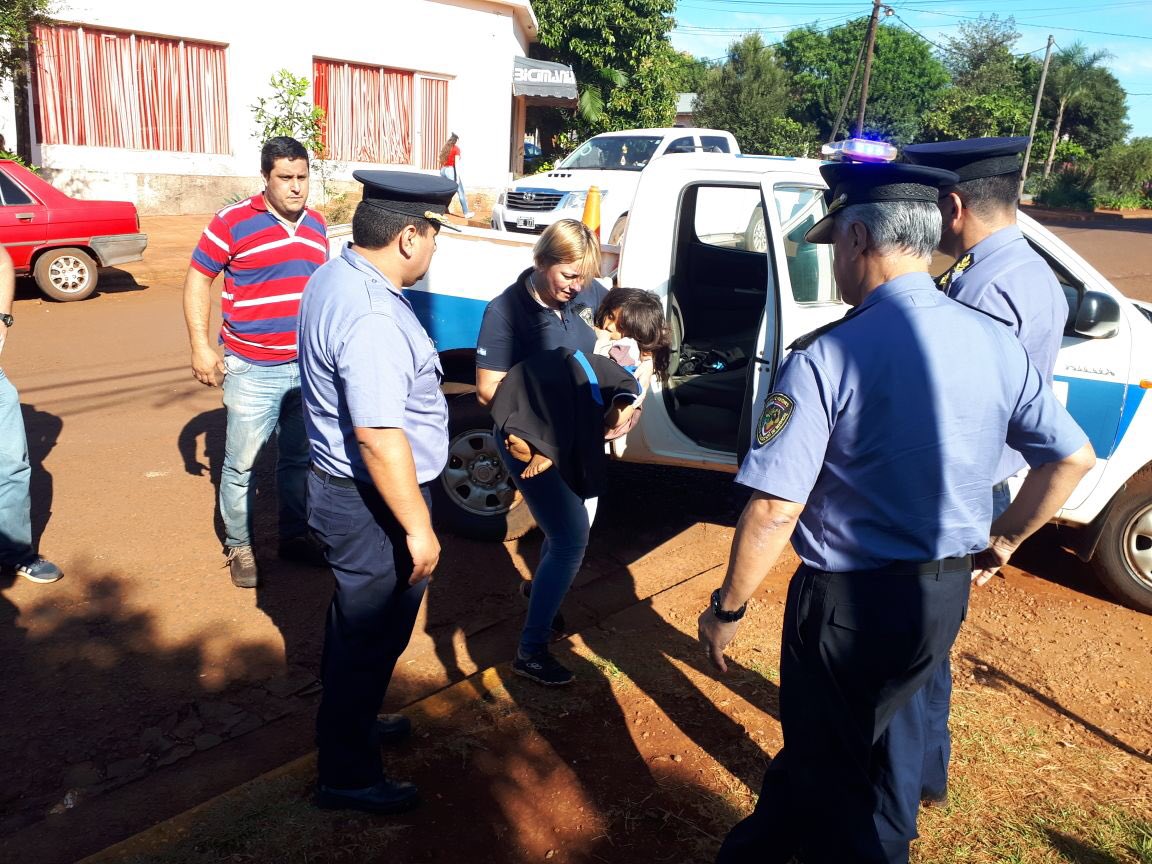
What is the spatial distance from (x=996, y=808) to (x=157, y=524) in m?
4.22

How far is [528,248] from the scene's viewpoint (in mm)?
5293

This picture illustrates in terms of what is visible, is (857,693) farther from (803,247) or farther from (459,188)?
(803,247)

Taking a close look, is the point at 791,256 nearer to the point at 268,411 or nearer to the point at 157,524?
the point at 268,411

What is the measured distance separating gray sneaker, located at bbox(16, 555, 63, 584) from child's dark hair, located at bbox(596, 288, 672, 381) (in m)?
2.77

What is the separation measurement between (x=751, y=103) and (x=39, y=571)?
40.7 meters

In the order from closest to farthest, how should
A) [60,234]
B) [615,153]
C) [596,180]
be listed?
[60,234] → [596,180] → [615,153]

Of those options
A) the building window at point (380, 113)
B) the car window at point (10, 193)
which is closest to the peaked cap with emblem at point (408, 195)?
the car window at point (10, 193)

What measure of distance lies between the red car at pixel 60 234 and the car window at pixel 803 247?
877 cm

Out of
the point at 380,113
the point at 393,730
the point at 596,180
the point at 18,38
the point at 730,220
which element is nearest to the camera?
the point at 393,730

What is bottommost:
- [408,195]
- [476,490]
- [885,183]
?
[476,490]

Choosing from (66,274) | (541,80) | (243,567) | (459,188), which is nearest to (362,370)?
(459,188)

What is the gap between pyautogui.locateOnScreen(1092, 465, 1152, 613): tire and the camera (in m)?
4.58

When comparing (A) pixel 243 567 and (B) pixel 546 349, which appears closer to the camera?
(B) pixel 546 349

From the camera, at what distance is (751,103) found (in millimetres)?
41031
